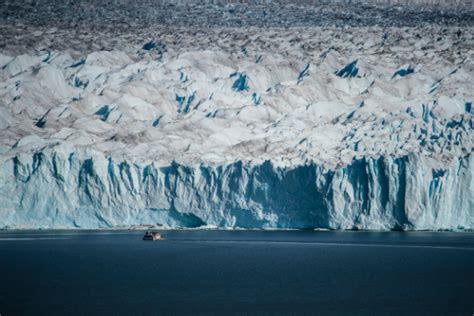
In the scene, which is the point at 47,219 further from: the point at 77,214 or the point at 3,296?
the point at 3,296

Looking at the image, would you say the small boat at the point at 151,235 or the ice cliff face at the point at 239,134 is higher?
the ice cliff face at the point at 239,134

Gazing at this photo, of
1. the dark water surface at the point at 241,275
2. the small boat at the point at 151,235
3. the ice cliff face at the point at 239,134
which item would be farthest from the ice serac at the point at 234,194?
the dark water surface at the point at 241,275

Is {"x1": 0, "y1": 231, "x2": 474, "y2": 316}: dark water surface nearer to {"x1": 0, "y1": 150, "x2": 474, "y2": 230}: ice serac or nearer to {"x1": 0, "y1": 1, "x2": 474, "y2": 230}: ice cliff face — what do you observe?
{"x1": 0, "y1": 150, "x2": 474, "y2": 230}: ice serac

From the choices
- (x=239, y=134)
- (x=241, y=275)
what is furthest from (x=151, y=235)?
(x=241, y=275)

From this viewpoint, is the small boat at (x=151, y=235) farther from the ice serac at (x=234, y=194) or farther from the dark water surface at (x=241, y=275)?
the ice serac at (x=234, y=194)

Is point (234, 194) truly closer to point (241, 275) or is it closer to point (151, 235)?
point (151, 235)

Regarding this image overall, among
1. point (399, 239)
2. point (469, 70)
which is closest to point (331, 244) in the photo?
point (399, 239)

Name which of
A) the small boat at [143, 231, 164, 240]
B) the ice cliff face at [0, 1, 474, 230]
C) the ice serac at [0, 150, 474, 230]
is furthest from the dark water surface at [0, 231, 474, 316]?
the ice cliff face at [0, 1, 474, 230]
